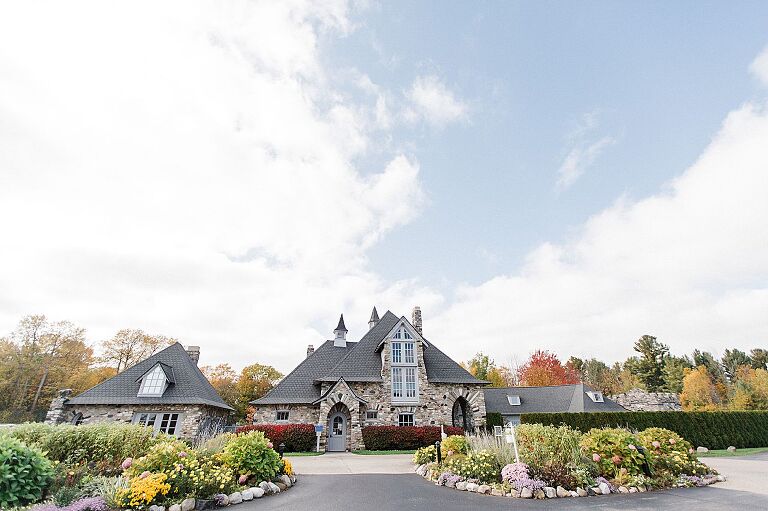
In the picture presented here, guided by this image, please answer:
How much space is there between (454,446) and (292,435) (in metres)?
11.9

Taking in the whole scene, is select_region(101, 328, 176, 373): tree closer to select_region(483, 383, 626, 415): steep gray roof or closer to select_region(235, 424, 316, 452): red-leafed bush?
select_region(235, 424, 316, 452): red-leafed bush

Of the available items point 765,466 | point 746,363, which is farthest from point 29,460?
point 746,363

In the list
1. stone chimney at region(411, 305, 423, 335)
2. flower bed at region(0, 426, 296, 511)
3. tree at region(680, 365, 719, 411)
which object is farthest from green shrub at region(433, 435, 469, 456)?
tree at region(680, 365, 719, 411)

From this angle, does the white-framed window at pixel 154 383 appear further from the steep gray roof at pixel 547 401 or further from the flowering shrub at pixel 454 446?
the steep gray roof at pixel 547 401

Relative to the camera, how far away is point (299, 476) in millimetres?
12016

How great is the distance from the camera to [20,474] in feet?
22.8

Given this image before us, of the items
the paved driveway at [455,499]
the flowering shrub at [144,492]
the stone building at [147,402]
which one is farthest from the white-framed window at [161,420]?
the flowering shrub at [144,492]

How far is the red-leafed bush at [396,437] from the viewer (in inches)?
836

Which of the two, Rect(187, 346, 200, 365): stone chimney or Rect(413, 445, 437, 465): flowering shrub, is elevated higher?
Rect(187, 346, 200, 365): stone chimney

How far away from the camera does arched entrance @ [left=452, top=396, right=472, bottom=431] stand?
25.3 m

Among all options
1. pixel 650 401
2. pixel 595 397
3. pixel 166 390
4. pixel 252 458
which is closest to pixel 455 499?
pixel 252 458

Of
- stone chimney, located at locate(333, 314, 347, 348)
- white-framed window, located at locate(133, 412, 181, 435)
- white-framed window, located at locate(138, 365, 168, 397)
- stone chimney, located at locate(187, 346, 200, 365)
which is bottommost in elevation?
white-framed window, located at locate(133, 412, 181, 435)

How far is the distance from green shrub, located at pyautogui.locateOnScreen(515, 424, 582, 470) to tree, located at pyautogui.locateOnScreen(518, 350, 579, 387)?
123ft

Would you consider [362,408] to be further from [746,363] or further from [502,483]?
[746,363]
